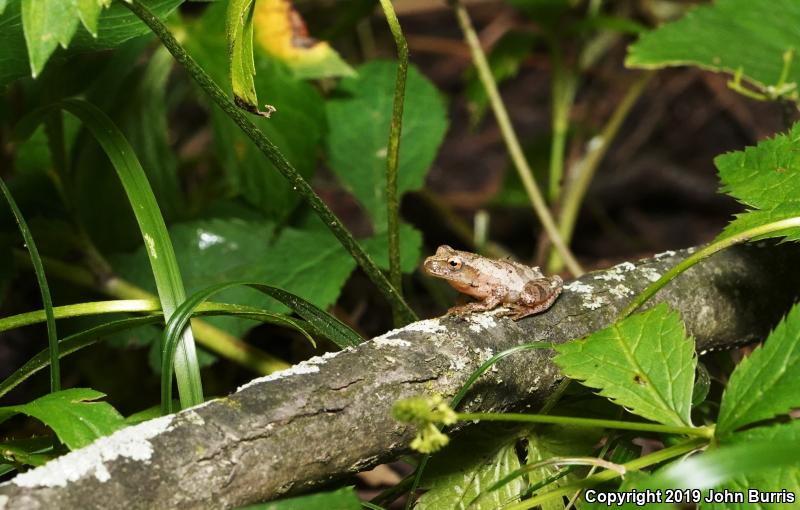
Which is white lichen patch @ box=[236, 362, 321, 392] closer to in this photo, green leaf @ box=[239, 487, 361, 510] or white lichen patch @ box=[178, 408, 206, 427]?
white lichen patch @ box=[178, 408, 206, 427]

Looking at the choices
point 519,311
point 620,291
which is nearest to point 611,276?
point 620,291

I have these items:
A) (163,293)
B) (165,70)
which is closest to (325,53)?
(165,70)

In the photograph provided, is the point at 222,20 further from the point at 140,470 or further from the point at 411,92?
the point at 140,470

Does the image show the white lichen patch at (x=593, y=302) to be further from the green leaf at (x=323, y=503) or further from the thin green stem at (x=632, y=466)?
the green leaf at (x=323, y=503)

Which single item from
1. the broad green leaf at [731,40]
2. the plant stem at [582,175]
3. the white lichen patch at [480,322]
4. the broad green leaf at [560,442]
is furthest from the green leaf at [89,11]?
the plant stem at [582,175]

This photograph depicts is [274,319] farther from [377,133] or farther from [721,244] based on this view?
[377,133]
